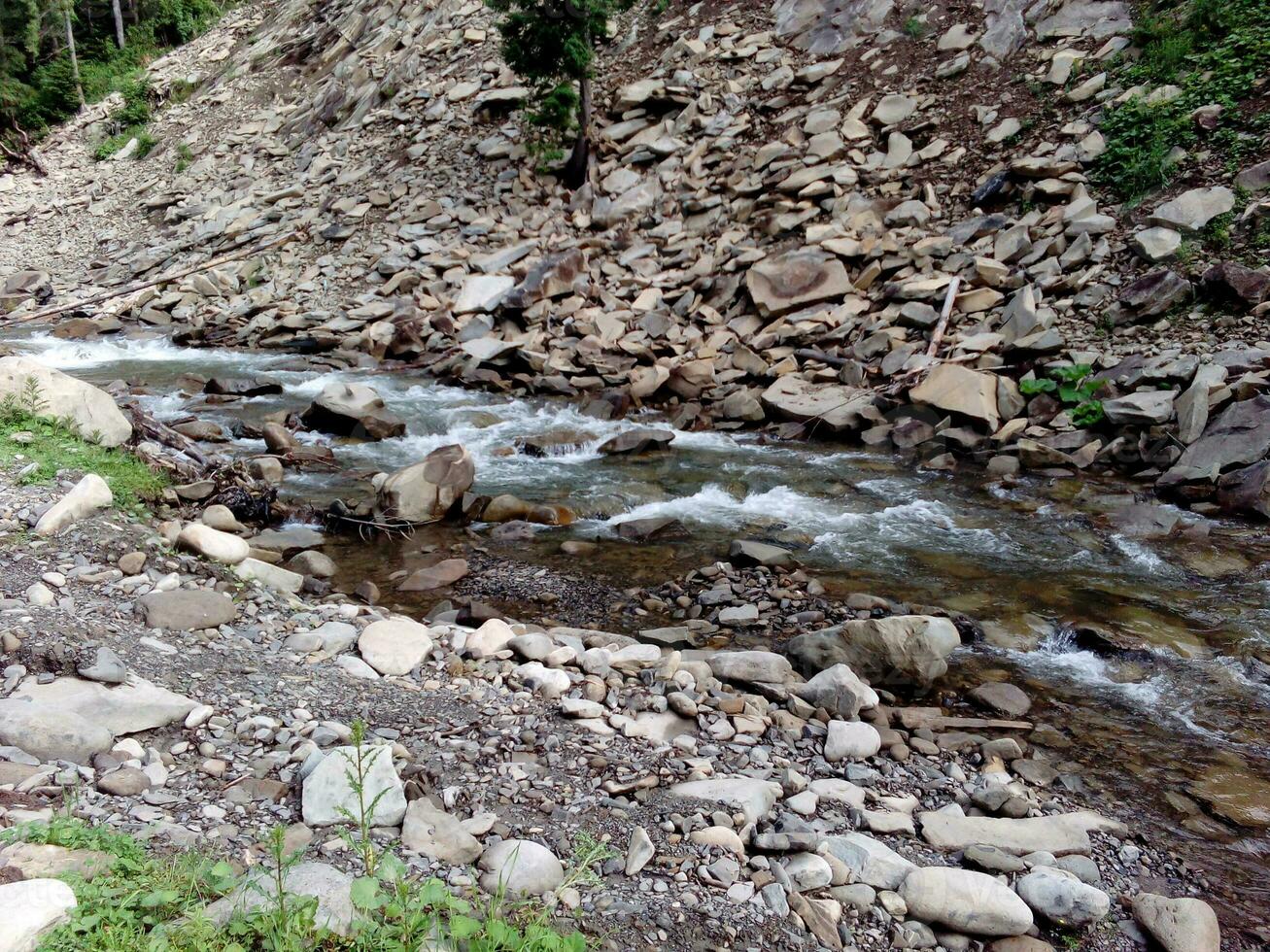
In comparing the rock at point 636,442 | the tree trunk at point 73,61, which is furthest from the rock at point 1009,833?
the tree trunk at point 73,61

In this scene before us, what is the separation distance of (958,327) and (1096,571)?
4.87m

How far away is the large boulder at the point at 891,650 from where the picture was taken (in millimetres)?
4727

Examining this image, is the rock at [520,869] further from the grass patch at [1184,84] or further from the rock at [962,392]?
the grass patch at [1184,84]

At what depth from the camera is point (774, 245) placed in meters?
13.1

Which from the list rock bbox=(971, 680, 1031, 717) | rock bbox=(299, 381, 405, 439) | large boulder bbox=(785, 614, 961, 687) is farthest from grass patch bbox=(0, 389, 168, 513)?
rock bbox=(971, 680, 1031, 717)

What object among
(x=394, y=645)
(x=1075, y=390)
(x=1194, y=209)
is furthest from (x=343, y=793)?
(x=1194, y=209)

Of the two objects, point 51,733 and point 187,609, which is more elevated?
point 51,733

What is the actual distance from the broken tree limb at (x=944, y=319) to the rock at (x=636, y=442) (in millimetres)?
3443

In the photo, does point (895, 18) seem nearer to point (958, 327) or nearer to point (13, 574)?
point (958, 327)

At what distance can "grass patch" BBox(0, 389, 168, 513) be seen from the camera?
17.5 ft

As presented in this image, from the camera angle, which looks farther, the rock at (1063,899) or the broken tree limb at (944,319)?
the broken tree limb at (944,319)

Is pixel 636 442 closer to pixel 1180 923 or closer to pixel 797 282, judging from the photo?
pixel 797 282

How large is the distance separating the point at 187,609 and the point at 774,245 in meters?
10.8

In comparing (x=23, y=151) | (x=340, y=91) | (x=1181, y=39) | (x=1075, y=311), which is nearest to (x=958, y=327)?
(x=1075, y=311)
